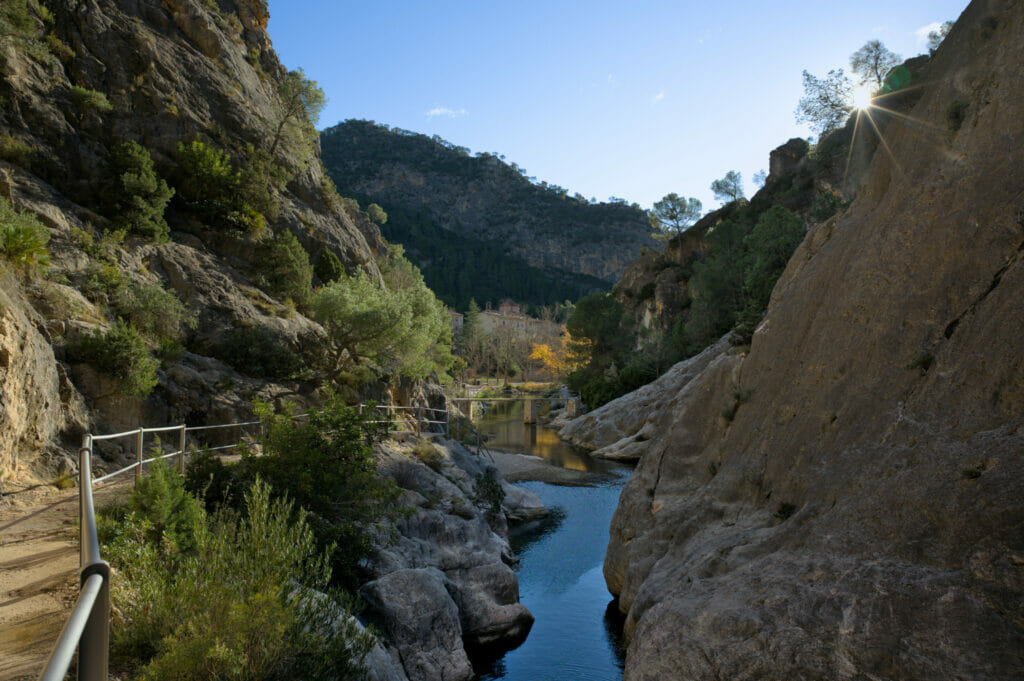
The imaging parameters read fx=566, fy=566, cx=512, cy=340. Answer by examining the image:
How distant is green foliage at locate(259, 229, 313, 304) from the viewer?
79.2 ft

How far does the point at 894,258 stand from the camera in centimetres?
816

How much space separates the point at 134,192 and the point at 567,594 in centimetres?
1980

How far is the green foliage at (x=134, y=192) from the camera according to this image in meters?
19.7

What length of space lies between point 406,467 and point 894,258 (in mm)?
12090

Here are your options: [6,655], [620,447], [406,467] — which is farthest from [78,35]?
[620,447]

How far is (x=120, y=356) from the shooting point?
13.6m

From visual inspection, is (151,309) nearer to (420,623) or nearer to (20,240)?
(20,240)

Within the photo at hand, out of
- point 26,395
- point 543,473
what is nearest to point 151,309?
point 26,395

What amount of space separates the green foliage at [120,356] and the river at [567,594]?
414 inches

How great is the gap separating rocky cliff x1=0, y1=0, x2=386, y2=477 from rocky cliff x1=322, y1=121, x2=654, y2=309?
377 ft

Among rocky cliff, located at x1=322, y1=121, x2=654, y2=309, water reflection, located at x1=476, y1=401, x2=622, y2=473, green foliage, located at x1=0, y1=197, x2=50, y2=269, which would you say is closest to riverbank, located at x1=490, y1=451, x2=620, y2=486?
water reflection, located at x1=476, y1=401, x2=622, y2=473

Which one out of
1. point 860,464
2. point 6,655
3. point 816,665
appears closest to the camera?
point 6,655

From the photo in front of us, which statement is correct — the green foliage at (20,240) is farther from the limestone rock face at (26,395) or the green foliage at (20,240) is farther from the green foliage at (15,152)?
the green foliage at (15,152)

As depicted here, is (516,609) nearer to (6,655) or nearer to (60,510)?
(60,510)
